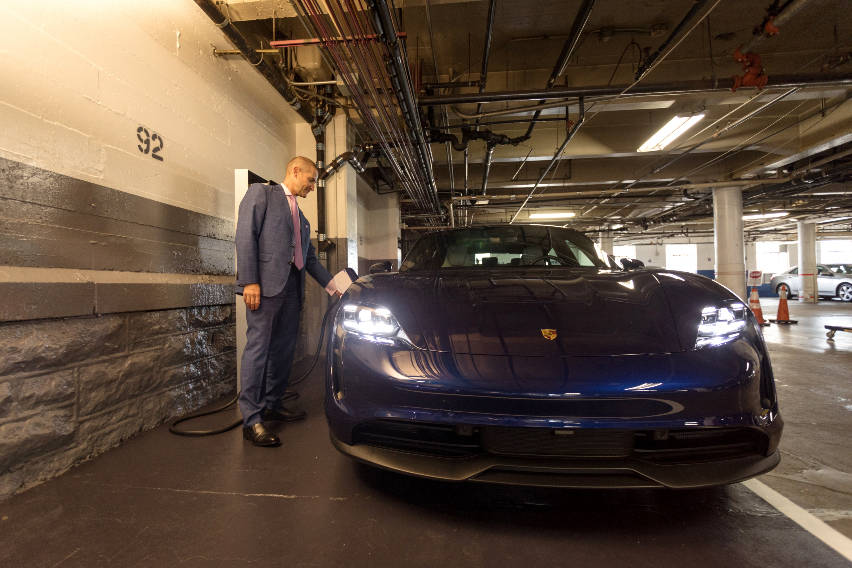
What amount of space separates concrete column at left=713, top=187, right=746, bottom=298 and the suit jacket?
10.5 meters

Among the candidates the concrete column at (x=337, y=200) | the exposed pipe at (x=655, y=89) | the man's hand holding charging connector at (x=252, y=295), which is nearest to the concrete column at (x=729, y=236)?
the exposed pipe at (x=655, y=89)

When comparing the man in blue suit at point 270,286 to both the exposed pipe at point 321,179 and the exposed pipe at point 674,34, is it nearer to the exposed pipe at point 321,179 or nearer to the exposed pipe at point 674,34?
the exposed pipe at point 321,179

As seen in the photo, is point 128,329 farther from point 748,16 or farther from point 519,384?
point 748,16

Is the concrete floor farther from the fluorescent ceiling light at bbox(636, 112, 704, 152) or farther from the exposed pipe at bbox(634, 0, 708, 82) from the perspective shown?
the fluorescent ceiling light at bbox(636, 112, 704, 152)

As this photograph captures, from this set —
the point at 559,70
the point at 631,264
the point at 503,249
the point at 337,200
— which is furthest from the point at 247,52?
the point at 631,264

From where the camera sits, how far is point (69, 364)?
1.70 metres

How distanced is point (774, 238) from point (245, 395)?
30.1 meters

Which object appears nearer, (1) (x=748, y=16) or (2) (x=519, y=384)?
(2) (x=519, y=384)

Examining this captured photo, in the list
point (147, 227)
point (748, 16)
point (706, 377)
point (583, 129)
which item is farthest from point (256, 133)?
point (583, 129)

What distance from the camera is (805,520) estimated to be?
4.22 feet

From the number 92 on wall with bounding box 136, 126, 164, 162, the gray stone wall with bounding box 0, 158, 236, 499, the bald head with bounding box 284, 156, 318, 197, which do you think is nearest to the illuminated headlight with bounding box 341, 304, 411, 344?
the bald head with bounding box 284, 156, 318, 197

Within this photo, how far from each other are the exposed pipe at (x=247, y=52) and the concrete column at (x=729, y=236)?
10.1 meters

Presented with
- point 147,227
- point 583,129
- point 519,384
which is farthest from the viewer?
point 583,129

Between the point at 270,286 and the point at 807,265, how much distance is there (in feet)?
68.5
